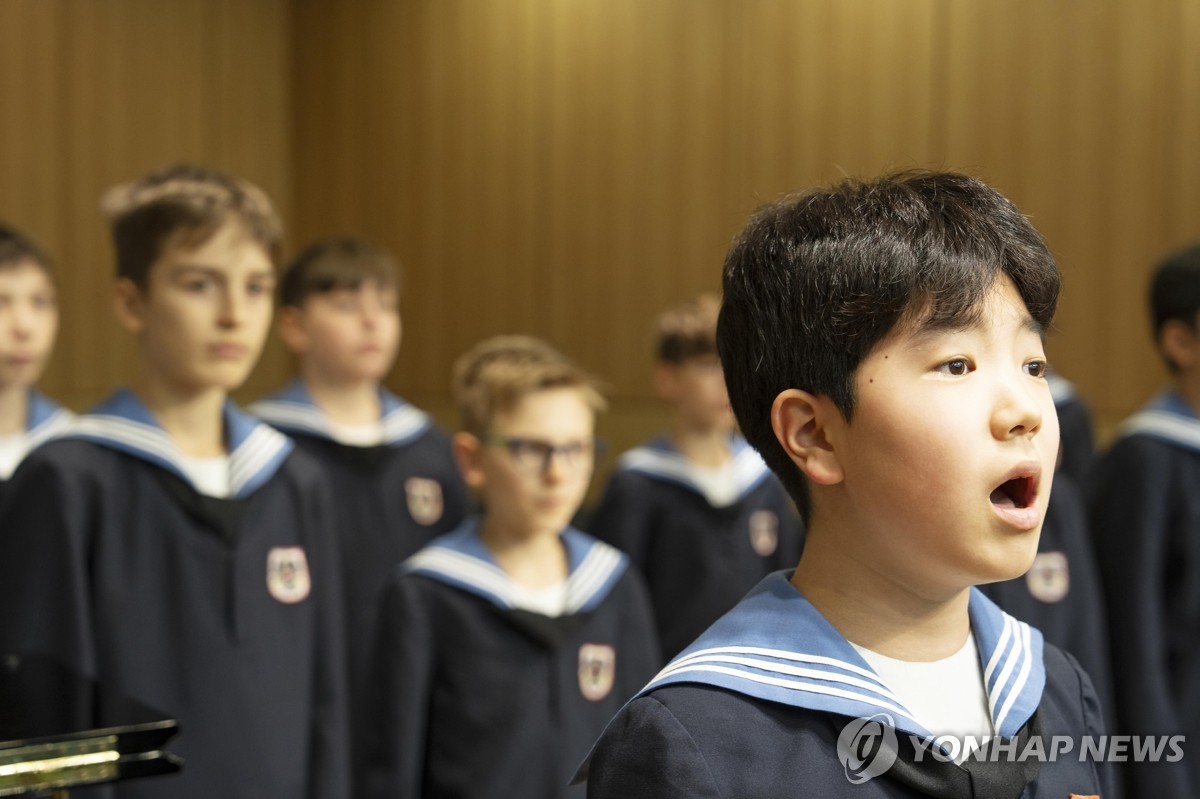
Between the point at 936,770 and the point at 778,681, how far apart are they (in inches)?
5.9

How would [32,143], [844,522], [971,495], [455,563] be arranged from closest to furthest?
[971,495]
[844,522]
[455,563]
[32,143]

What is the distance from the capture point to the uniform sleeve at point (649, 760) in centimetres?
108

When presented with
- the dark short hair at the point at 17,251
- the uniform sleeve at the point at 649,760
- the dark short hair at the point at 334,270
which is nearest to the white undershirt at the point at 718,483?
the dark short hair at the point at 334,270

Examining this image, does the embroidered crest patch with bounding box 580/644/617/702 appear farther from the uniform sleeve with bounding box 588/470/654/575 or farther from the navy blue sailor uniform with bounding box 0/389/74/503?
the navy blue sailor uniform with bounding box 0/389/74/503

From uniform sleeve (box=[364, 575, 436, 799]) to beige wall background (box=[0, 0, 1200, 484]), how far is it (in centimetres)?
279

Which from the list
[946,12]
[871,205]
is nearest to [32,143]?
[946,12]

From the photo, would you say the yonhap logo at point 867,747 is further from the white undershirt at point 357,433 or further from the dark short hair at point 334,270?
the dark short hair at point 334,270

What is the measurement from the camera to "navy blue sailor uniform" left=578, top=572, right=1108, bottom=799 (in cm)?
109

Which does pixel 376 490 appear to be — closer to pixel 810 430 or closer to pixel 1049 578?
pixel 1049 578

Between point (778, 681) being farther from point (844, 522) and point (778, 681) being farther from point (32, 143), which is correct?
point (32, 143)

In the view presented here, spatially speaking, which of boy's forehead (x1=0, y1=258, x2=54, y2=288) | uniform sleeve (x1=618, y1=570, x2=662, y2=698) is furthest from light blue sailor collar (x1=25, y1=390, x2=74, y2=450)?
uniform sleeve (x1=618, y1=570, x2=662, y2=698)

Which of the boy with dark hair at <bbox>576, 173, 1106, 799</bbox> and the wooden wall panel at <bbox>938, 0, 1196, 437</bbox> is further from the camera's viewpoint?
the wooden wall panel at <bbox>938, 0, 1196, 437</bbox>

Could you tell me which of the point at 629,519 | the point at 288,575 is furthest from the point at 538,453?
the point at 629,519

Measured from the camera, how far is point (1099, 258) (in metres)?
5.08
